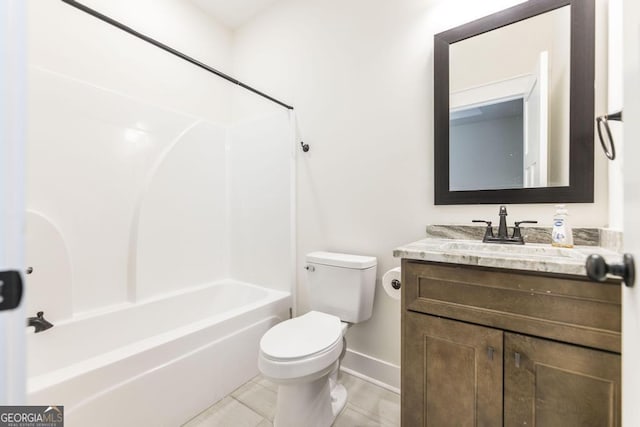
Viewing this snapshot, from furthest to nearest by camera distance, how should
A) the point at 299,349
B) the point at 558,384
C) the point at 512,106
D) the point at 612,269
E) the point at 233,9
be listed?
the point at 233,9 → the point at 512,106 → the point at 299,349 → the point at 558,384 → the point at 612,269

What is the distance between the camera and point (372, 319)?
1.79 meters

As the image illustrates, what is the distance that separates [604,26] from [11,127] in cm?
194

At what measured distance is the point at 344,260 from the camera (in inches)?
65.7

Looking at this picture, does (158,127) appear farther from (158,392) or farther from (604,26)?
(604,26)

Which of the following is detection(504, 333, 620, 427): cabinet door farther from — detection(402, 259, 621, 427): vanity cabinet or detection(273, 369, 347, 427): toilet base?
detection(273, 369, 347, 427): toilet base

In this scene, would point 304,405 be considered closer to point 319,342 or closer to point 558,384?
point 319,342

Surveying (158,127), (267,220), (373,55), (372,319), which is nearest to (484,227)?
(372,319)

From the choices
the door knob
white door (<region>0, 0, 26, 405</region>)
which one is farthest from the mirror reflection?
white door (<region>0, 0, 26, 405</region>)

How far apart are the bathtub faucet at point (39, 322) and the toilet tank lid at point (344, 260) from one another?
1509mm

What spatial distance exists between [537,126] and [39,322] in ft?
9.12

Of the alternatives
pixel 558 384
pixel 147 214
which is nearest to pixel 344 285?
pixel 558 384

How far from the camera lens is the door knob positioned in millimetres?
517

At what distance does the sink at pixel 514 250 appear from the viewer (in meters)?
0.98

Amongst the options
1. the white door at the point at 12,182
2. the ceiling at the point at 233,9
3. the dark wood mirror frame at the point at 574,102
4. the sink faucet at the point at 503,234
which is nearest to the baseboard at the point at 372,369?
the sink faucet at the point at 503,234
